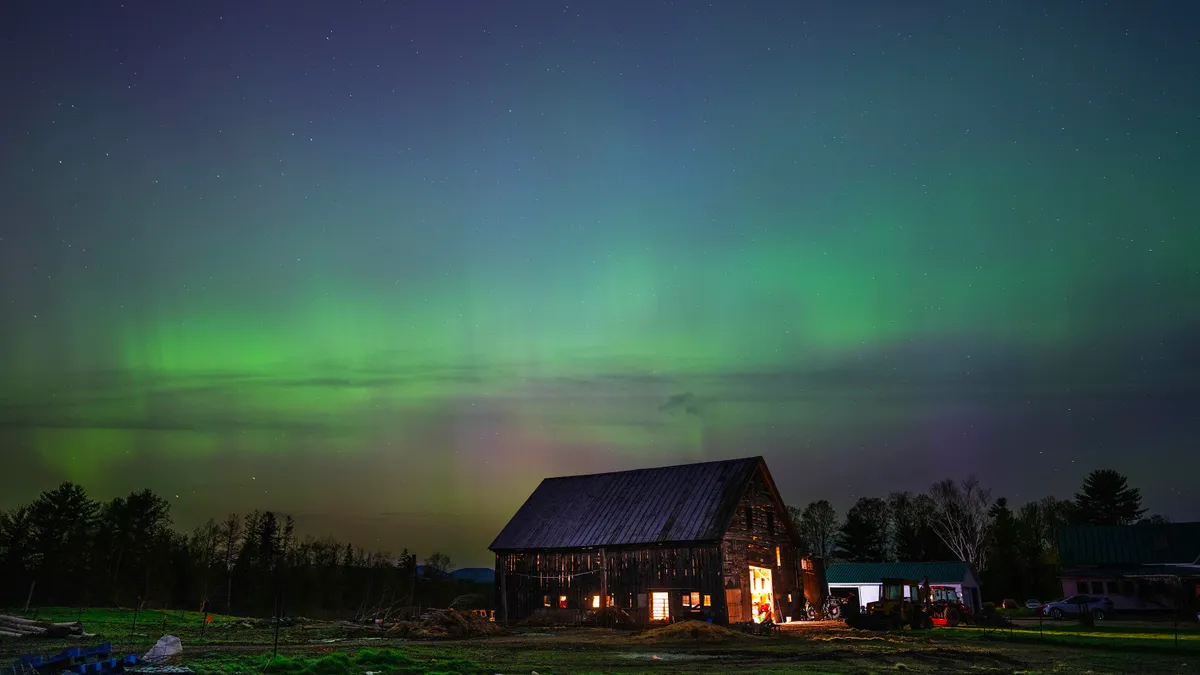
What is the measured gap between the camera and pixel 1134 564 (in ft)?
222

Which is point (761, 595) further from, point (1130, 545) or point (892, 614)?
point (1130, 545)

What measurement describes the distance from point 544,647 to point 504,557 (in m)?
23.1

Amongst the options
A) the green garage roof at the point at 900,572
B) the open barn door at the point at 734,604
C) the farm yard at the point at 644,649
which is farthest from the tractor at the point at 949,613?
the green garage roof at the point at 900,572

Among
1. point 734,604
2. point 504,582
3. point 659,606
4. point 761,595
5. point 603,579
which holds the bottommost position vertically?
point 659,606

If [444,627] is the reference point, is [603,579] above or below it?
above

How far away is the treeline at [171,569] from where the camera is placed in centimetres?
7494

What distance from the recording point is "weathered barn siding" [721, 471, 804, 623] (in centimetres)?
4817

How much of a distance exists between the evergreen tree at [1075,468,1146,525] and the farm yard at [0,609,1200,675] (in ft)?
224

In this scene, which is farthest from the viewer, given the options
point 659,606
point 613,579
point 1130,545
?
point 1130,545

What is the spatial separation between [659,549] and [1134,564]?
143ft

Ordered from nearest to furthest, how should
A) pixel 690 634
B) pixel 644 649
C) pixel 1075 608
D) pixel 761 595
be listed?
pixel 644 649 → pixel 690 634 → pixel 761 595 → pixel 1075 608

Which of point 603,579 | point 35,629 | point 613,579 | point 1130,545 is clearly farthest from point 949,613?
point 35,629

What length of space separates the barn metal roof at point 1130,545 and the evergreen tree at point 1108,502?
33445 millimetres

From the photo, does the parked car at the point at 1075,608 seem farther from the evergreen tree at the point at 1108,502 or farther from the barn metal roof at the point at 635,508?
the evergreen tree at the point at 1108,502
